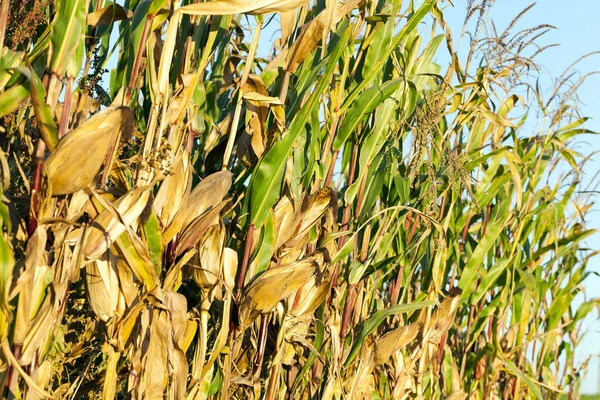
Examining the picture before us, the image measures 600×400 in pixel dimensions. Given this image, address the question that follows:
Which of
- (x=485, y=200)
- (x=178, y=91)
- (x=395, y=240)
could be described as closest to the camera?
(x=178, y=91)

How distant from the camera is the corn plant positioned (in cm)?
129

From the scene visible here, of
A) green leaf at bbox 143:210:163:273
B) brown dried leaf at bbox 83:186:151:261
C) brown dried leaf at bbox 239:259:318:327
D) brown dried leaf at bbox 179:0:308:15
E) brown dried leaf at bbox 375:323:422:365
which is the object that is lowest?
brown dried leaf at bbox 375:323:422:365

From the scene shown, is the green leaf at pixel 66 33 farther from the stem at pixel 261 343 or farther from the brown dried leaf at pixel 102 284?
the stem at pixel 261 343

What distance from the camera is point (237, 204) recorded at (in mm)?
1940

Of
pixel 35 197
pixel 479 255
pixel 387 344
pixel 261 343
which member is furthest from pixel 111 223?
pixel 479 255

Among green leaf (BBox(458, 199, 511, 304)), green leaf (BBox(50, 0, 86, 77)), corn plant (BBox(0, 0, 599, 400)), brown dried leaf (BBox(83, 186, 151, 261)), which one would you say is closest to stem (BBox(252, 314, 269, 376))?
corn plant (BBox(0, 0, 599, 400))

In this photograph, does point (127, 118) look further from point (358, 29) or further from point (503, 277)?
point (503, 277)

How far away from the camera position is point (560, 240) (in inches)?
125

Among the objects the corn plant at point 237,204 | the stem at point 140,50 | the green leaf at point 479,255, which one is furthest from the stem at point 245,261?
the green leaf at point 479,255

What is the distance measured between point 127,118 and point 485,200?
1743 mm

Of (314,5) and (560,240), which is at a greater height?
(314,5)

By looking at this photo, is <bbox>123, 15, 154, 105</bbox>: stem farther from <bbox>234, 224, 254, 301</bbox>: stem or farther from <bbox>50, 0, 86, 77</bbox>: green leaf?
<bbox>234, 224, 254, 301</bbox>: stem

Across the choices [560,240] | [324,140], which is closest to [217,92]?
[324,140]

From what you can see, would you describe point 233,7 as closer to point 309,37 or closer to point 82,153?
point 309,37
